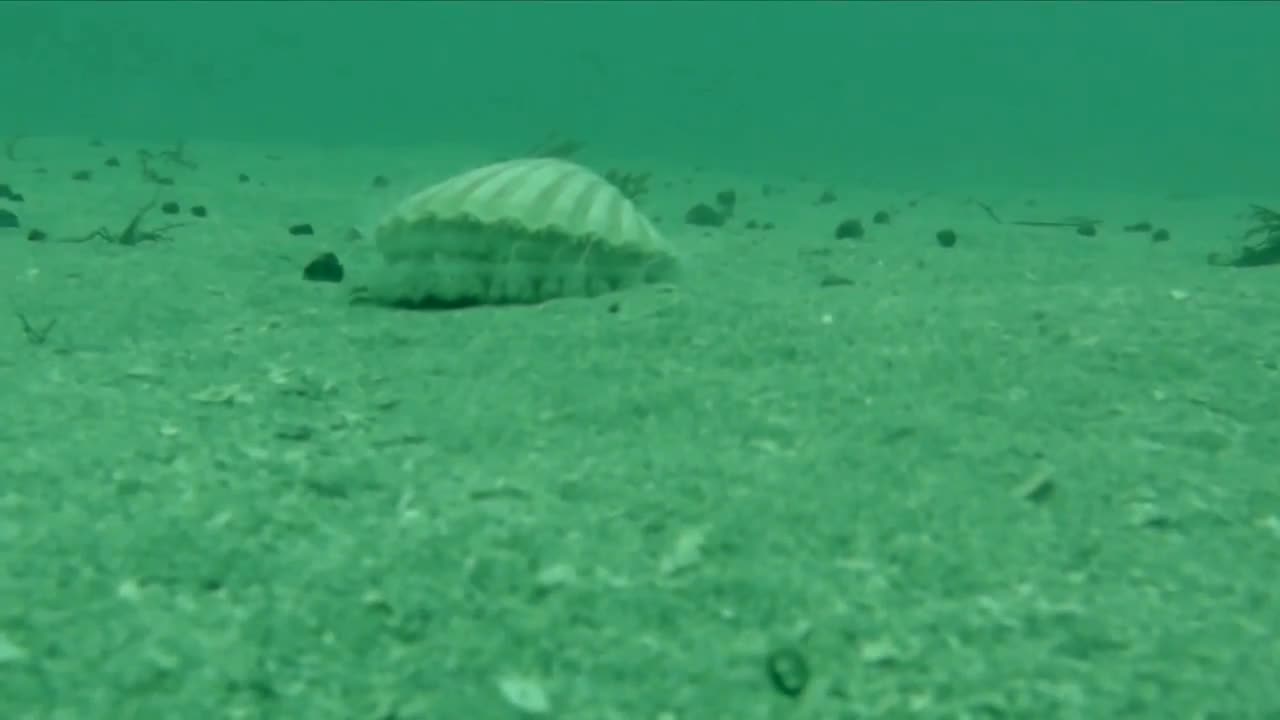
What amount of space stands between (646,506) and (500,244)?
10.4 feet

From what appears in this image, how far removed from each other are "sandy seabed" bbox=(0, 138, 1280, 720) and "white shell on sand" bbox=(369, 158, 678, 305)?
0.90ft

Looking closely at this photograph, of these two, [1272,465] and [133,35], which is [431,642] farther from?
[133,35]

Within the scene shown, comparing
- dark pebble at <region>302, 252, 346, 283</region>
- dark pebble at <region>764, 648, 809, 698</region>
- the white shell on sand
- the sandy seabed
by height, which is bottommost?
dark pebble at <region>764, 648, 809, 698</region>

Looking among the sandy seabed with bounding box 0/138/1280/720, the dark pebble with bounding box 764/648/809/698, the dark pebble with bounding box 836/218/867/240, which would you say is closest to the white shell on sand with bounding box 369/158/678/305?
the sandy seabed with bounding box 0/138/1280/720

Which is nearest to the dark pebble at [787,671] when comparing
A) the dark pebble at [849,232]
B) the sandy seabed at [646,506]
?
the sandy seabed at [646,506]

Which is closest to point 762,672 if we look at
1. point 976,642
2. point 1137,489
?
point 976,642

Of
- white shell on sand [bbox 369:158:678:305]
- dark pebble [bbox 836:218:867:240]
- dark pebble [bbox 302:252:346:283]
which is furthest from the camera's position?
dark pebble [bbox 836:218:867:240]

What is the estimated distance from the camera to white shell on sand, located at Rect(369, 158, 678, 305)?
617 cm

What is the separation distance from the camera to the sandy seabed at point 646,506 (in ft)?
8.02

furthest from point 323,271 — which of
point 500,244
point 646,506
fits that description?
point 646,506

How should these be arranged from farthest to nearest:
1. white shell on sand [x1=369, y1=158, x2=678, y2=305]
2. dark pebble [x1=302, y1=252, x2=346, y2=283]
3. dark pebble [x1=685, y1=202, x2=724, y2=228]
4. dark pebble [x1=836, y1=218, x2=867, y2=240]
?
dark pebble [x1=685, y1=202, x2=724, y2=228] < dark pebble [x1=836, y1=218, x2=867, y2=240] < dark pebble [x1=302, y1=252, x2=346, y2=283] < white shell on sand [x1=369, y1=158, x2=678, y2=305]

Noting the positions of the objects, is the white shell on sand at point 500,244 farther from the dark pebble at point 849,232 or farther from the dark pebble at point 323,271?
the dark pebble at point 849,232

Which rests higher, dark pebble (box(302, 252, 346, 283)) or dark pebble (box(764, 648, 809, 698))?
dark pebble (box(302, 252, 346, 283))

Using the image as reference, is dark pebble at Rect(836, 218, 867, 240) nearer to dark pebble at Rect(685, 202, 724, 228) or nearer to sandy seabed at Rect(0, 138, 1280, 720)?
dark pebble at Rect(685, 202, 724, 228)
